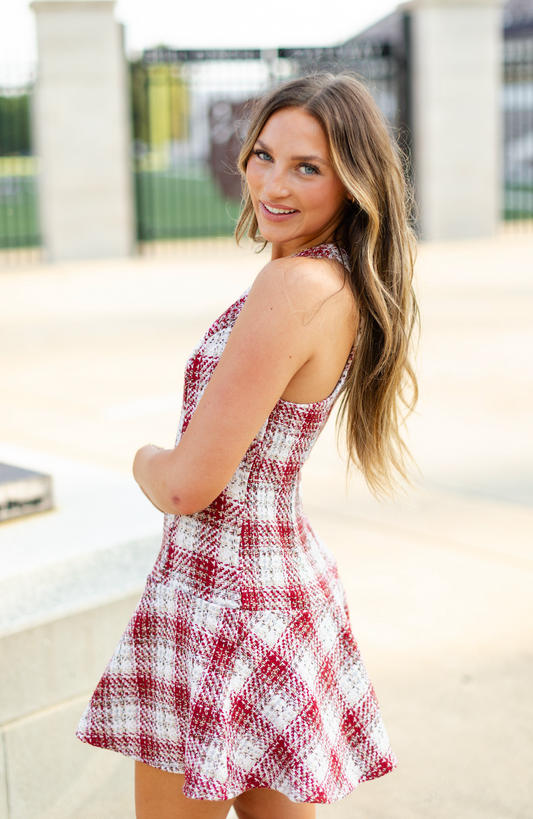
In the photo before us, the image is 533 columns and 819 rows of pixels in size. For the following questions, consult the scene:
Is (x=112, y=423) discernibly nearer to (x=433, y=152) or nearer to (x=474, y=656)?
(x=474, y=656)

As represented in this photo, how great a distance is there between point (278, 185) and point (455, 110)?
1682 centimetres

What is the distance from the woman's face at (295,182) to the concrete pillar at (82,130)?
1432cm

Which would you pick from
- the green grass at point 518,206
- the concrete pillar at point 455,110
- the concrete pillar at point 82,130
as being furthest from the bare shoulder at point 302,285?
→ the green grass at point 518,206

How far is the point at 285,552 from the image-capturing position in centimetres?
165

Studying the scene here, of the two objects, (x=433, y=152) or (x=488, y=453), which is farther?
(x=433, y=152)

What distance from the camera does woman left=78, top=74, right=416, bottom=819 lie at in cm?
152

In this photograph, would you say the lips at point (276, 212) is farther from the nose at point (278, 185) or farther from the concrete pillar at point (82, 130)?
the concrete pillar at point (82, 130)

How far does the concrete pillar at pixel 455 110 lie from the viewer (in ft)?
56.0

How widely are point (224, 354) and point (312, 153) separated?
36 centimetres

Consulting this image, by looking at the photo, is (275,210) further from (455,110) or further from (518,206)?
(518,206)

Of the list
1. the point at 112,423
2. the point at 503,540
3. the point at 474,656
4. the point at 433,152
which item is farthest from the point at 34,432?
the point at 433,152

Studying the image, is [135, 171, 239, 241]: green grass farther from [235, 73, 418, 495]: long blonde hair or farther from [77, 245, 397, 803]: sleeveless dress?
[77, 245, 397, 803]: sleeveless dress

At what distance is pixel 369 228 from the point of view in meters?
1.60

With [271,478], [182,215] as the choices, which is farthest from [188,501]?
[182,215]
